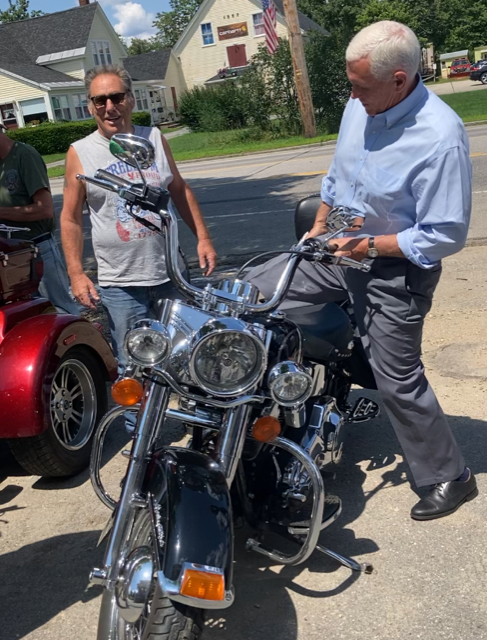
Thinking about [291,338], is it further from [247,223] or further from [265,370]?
[247,223]

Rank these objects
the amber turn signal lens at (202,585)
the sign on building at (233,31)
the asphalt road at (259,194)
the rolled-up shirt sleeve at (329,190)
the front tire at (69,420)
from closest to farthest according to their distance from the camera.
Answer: the amber turn signal lens at (202,585)
the rolled-up shirt sleeve at (329,190)
the front tire at (69,420)
the asphalt road at (259,194)
the sign on building at (233,31)

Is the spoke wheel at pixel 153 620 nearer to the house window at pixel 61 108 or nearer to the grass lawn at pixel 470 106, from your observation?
the grass lawn at pixel 470 106

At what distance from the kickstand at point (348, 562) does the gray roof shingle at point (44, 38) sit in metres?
46.0

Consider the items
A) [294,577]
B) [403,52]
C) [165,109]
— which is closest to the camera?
[403,52]

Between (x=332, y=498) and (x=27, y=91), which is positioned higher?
(x=27, y=91)

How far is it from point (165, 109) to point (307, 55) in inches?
1305

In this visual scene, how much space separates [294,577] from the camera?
2928 mm

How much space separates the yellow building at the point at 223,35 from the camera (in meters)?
50.5

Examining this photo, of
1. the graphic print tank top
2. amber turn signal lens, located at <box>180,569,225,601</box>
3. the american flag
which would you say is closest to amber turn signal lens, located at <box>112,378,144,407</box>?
amber turn signal lens, located at <box>180,569,225,601</box>

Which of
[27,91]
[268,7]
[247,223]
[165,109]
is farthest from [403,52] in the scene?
[165,109]

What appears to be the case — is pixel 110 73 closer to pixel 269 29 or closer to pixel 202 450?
pixel 202 450

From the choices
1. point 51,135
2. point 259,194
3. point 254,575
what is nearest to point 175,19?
point 51,135

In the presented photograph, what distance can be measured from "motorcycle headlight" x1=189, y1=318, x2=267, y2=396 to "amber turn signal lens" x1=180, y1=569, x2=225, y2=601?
1.86 ft

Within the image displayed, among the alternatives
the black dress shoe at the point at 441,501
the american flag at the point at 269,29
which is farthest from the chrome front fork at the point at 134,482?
the american flag at the point at 269,29
